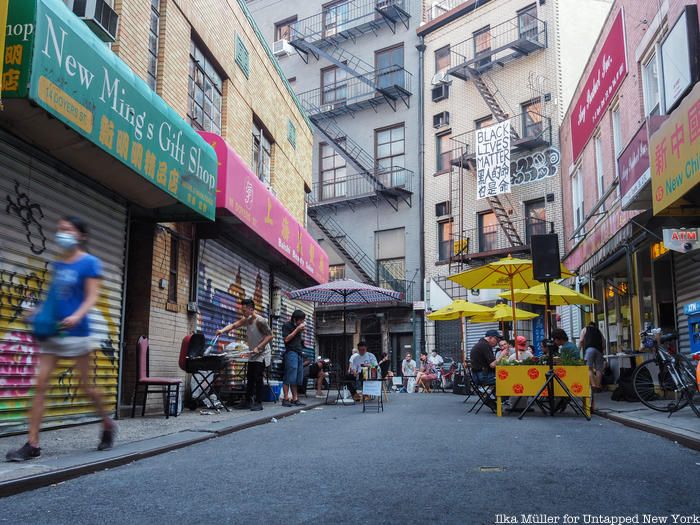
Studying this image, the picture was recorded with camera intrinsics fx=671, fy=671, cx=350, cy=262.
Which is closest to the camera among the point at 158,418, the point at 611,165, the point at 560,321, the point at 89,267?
the point at 89,267

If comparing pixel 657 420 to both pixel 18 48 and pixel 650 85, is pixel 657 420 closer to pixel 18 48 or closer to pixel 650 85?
pixel 650 85

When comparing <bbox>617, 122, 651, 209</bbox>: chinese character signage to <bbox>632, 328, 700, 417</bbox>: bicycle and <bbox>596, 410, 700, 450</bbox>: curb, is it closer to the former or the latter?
<bbox>632, 328, 700, 417</bbox>: bicycle

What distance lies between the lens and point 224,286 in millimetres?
13367

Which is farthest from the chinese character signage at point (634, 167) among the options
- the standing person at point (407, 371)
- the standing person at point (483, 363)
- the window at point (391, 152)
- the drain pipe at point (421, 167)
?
the window at point (391, 152)

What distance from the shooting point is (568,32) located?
25.3 metres

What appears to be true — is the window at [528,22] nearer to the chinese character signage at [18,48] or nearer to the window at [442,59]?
the window at [442,59]

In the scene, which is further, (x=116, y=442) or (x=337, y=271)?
(x=337, y=271)

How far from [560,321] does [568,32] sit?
36.2 ft

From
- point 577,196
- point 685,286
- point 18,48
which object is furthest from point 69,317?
point 577,196

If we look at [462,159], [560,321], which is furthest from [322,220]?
[560,321]

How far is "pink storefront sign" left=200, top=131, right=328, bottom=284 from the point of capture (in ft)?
35.7

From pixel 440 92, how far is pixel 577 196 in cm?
1003

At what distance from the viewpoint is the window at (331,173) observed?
31016mm

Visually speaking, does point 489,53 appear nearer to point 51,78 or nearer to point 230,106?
point 230,106
